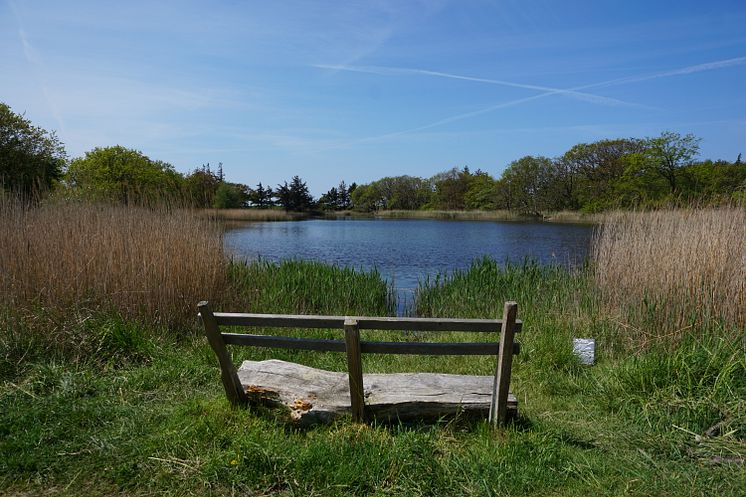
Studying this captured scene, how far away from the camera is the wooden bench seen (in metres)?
2.98

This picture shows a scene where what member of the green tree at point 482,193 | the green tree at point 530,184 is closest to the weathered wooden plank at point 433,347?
the green tree at point 530,184

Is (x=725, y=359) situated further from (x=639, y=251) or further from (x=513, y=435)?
(x=639, y=251)

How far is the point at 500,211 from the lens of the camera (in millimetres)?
60812

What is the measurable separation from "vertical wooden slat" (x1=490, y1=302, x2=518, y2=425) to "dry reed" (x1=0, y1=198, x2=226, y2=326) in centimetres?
424

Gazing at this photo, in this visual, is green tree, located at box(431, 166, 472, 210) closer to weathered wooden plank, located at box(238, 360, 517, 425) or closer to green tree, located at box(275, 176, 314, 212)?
green tree, located at box(275, 176, 314, 212)

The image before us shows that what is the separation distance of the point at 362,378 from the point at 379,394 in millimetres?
215

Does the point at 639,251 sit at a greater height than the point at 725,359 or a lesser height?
greater

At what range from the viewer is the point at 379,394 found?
338 centimetres

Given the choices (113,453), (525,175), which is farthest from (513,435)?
(525,175)

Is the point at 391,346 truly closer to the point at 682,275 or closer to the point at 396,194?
the point at 682,275

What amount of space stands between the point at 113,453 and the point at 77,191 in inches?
217

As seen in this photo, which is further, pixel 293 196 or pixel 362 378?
pixel 293 196

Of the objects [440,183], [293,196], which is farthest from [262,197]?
[440,183]

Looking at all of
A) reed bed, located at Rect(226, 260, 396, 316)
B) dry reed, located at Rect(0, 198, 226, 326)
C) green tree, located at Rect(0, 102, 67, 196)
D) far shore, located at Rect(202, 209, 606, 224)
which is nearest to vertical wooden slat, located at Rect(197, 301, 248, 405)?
dry reed, located at Rect(0, 198, 226, 326)
